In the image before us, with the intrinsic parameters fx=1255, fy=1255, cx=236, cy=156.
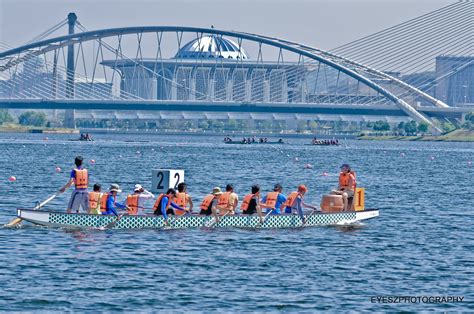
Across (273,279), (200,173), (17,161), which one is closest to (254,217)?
(273,279)

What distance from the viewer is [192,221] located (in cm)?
4253

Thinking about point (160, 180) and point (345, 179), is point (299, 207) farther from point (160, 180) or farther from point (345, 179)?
point (160, 180)

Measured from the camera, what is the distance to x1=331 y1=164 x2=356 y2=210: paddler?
4472 centimetres

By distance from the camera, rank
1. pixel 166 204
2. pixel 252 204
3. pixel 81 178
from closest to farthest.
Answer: pixel 81 178 < pixel 166 204 < pixel 252 204

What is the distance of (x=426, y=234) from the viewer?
148 feet

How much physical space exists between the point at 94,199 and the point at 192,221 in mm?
3498

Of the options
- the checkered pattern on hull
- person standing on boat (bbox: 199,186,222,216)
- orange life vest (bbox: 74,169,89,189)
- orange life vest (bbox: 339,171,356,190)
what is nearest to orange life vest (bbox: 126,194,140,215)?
the checkered pattern on hull

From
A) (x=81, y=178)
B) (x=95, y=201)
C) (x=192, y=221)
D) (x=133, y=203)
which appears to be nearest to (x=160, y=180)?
(x=133, y=203)

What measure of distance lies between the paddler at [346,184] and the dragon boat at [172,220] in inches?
22.0

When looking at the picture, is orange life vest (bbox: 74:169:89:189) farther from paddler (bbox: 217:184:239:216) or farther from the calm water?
paddler (bbox: 217:184:239:216)

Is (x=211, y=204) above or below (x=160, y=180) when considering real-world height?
below

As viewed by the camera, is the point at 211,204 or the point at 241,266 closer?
the point at 241,266

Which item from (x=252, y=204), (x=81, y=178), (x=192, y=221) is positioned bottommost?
(x=192, y=221)

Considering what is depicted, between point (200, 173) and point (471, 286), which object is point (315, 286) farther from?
point (200, 173)
